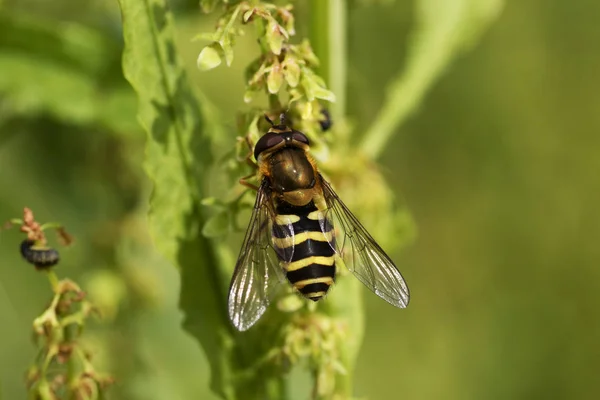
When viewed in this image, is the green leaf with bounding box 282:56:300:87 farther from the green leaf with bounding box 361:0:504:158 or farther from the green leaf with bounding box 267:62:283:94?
the green leaf with bounding box 361:0:504:158

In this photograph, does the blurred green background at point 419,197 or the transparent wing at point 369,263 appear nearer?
the transparent wing at point 369,263

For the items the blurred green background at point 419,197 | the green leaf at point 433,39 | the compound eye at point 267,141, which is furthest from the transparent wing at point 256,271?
the green leaf at point 433,39

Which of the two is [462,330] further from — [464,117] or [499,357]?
[464,117]

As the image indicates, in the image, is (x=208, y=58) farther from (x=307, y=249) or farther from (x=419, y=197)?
(x=419, y=197)

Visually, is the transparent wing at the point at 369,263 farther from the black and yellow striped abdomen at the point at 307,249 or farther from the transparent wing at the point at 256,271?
the transparent wing at the point at 256,271

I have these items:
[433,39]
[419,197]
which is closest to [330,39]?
[433,39]

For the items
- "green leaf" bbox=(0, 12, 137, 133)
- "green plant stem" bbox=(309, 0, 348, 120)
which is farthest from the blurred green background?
"green plant stem" bbox=(309, 0, 348, 120)
